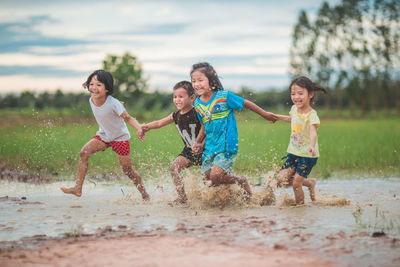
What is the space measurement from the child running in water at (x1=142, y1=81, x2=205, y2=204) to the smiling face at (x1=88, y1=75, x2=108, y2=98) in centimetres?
98

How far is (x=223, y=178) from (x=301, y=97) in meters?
1.37

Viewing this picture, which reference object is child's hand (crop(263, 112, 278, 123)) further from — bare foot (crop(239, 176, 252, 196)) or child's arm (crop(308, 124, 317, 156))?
bare foot (crop(239, 176, 252, 196))

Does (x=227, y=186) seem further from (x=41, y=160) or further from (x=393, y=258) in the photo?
(x=41, y=160)

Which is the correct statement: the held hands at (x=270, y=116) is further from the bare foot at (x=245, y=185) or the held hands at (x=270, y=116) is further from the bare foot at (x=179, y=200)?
the bare foot at (x=179, y=200)

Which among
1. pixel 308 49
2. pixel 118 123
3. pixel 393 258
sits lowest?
pixel 393 258

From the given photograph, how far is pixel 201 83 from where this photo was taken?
6.32 metres

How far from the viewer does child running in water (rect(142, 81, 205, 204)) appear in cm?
661

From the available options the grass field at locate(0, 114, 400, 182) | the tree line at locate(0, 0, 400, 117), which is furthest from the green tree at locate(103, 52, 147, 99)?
the grass field at locate(0, 114, 400, 182)

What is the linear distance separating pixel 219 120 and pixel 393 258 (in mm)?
2854

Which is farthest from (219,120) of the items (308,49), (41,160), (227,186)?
(308,49)

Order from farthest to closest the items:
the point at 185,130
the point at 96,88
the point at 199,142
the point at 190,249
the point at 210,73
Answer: the point at 96,88, the point at 185,130, the point at 199,142, the point at 210,73, the point at 190,249

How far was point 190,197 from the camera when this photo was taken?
6.70 m

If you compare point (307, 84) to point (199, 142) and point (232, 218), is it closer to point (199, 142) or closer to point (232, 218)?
point (199, 142)

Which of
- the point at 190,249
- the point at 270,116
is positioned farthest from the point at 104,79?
the point at 190,249
